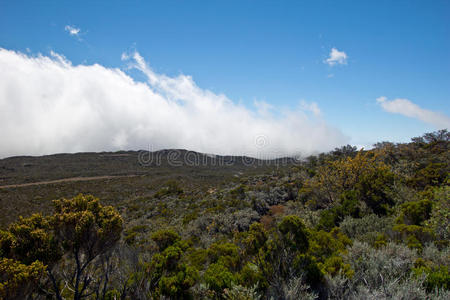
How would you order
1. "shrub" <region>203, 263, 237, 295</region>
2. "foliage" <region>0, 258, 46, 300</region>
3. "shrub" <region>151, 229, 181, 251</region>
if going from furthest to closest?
"shrub" <region>151, 229, 181, 251</region>, "shrub" <region>203, 263, 237, 295</region>, "foliage" <region>0, 258, 46, 300</region>

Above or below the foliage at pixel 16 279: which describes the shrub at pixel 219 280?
below

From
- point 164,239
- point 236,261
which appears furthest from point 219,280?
point 164,239

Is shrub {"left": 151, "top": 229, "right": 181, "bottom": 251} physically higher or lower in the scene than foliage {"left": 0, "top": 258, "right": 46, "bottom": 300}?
lower

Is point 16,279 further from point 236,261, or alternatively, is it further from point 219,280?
point 236,261

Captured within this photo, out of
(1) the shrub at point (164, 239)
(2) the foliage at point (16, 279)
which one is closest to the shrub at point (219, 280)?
(1) the shrub at point (164, 239)

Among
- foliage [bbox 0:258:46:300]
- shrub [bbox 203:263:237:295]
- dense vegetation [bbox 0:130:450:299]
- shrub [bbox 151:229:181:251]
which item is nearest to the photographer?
foliage [bbox 0:258:46:300]

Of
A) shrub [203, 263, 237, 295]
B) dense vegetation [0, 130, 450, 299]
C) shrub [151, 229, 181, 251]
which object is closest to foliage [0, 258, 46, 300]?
dense vegetation [0, 130, 450, 299]

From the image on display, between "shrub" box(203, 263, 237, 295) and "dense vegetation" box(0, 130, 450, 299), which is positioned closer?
"dense vegetation" box(0, 130, 450, 299)

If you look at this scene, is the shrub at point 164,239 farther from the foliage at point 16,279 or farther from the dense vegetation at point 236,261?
the foliage at point 16,279

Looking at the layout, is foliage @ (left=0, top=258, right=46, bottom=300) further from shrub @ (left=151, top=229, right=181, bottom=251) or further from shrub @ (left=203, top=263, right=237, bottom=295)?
shrub @ (left=151, top=229, right=181, bottom=251)

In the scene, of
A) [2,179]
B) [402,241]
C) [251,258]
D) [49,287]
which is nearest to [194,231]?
[251,258]

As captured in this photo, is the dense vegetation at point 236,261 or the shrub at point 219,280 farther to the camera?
the shrub at point 219,280

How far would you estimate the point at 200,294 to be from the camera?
13.8ft

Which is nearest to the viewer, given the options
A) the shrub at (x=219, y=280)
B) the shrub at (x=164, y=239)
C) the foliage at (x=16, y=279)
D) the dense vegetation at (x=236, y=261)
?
the foliage at (x=16, y=279)
